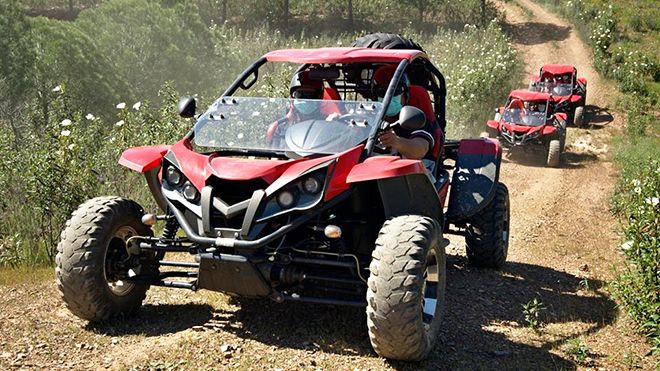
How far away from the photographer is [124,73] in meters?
16.4

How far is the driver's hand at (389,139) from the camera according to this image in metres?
5.32

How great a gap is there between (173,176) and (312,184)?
1.03 metres

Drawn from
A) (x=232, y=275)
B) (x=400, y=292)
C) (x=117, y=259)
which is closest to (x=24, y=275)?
(x=117, y=259)

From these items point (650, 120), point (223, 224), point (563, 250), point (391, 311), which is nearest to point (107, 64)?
point (563, 250)

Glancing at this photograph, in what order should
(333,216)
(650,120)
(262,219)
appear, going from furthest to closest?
(650,120)
(333,216)
(262,219)

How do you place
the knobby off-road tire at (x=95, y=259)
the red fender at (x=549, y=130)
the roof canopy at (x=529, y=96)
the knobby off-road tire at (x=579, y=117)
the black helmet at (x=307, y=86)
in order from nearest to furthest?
the knobby off-road tire at (x=95, y=259)
the black helmet at (x=307, y=86)
the red fender at (x=549, y=130)
the roof canopy at (x=529, y=96)
the knobby off-road tire at (x=579, y=117)

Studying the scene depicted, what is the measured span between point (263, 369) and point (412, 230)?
123 centimetres

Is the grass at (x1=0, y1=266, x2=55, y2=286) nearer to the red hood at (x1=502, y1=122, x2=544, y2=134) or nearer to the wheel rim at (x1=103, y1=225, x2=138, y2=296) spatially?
the wheel rim at (x1=103, y1=225, x2=138, y2=296)

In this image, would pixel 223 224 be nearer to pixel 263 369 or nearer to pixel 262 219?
pixel 262 219

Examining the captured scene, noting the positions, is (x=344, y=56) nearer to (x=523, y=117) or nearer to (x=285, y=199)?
(x=285, y=199)

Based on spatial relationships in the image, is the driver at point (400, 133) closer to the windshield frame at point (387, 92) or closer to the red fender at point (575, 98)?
the windshield frame at point (387, 92)

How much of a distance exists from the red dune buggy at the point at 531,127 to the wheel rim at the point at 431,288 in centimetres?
1210

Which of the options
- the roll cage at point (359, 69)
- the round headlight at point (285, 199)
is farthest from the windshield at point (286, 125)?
the round headlight at point (285, 199)

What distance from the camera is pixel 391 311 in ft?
13.9
